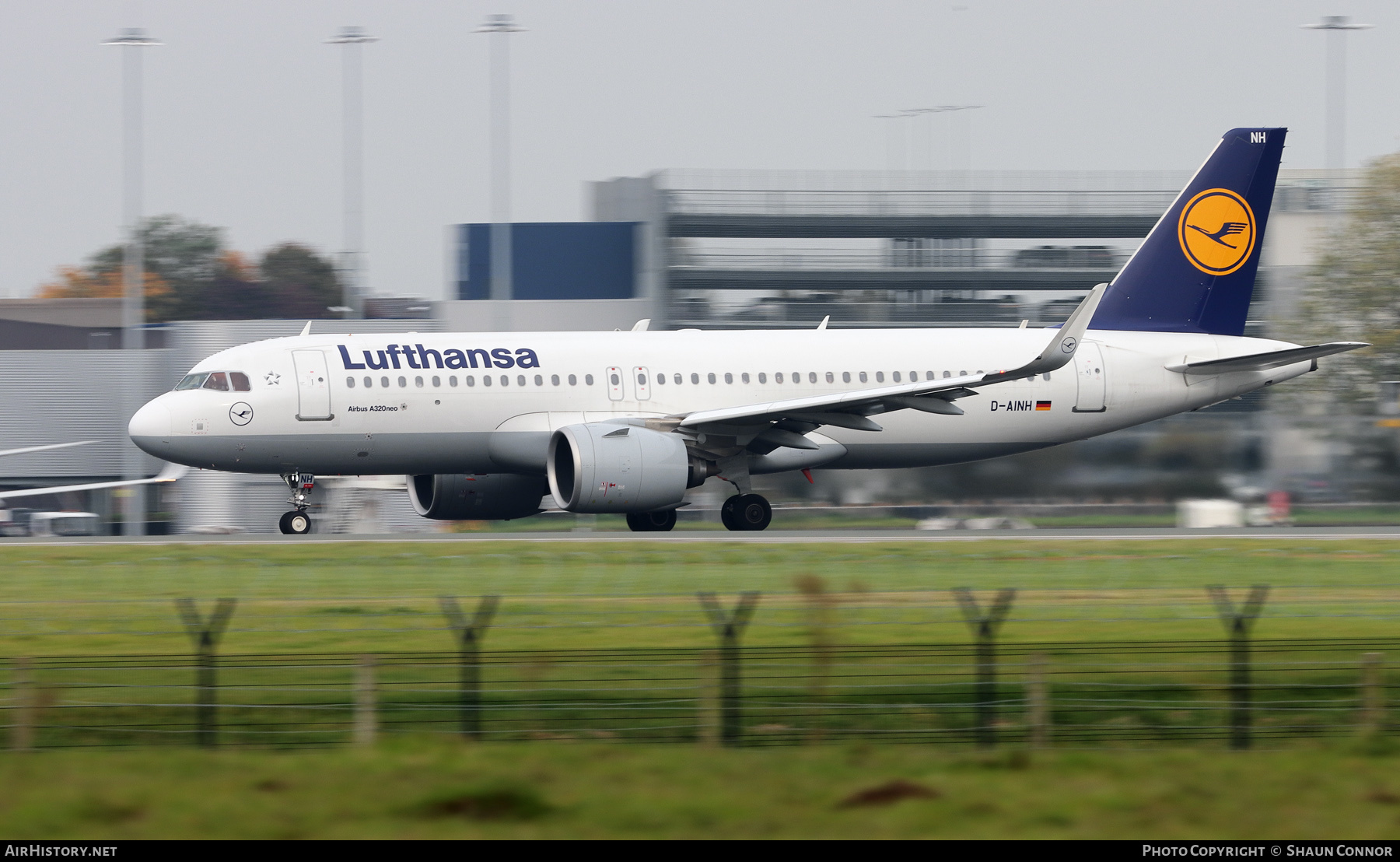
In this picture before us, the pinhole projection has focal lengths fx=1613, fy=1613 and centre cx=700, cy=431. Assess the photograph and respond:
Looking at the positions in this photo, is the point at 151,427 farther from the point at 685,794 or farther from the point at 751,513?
the point at 685,794

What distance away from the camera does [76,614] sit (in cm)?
1647

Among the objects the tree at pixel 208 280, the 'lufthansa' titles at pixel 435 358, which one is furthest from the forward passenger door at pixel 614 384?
the tree at pixel 208 280

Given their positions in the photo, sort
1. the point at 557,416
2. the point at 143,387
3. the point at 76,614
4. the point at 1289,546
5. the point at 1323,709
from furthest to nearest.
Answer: the point at 143,387 < the point at 557,416 < the point at 1289,546 < the point at 76,614 < the point at 1323,709

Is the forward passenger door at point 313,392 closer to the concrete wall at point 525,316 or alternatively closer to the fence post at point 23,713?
the fence post at point 23,713

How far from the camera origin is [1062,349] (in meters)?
26.2

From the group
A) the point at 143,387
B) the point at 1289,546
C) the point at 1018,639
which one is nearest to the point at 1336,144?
the point at 1289,546

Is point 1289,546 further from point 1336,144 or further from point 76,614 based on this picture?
point 1336,144

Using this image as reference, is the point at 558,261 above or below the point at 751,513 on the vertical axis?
above

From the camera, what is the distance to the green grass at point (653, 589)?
14906mm

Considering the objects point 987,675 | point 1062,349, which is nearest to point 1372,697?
point 987,675

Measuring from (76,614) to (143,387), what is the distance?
27.3 metres

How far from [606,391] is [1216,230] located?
1264cm

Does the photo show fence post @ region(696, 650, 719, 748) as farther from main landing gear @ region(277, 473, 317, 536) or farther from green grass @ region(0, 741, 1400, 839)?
main landing gear @ region(277, 473, 317, 536)

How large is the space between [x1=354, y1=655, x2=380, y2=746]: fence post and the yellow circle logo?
2415 centimetres
